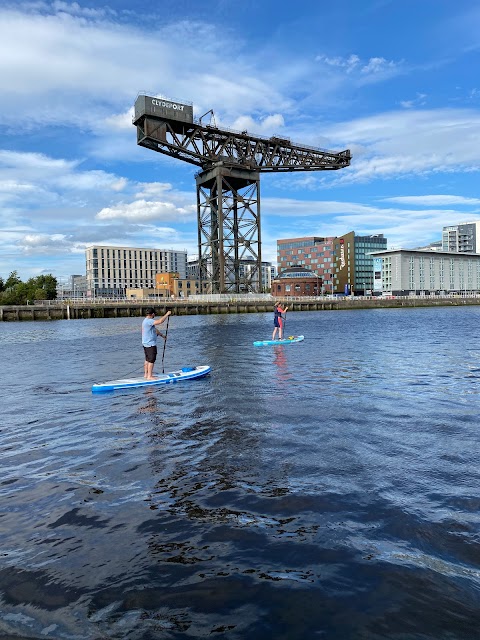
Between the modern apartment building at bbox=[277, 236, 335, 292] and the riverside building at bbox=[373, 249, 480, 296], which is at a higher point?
the modern apartment building at bbox=[277, 236, 335, 292]

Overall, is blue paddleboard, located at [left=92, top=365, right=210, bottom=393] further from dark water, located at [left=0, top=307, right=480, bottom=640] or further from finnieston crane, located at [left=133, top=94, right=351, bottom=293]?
finnieston crane, located at [left=133, top=94, right=351, bottom=293]

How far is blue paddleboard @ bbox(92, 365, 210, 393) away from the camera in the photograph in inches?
604

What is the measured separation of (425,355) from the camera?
917 inches

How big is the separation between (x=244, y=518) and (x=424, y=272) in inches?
5914

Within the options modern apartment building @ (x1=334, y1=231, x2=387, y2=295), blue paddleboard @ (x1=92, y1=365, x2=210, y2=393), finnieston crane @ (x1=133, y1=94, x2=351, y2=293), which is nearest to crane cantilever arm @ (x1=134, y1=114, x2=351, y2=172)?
finnieston crane @ (x1=133, y1=94, x2=351, y2=293)

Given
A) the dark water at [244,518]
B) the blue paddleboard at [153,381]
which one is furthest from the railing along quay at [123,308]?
the dark water at [244,518]

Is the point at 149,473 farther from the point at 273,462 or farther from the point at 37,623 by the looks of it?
the point at 37,623

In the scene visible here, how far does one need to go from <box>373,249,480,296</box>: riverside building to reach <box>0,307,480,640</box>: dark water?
438 feet

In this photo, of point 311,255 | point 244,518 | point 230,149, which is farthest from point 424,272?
point 244,518

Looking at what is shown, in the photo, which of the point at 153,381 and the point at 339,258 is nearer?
the point at 153,381

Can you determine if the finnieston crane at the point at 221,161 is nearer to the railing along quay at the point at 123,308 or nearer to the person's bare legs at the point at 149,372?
the railing along quay at the point at 123,308

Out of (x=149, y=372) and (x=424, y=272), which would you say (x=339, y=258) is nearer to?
(x=424, y=272)

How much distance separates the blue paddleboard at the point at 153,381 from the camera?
1533cm

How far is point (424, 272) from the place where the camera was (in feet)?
472
